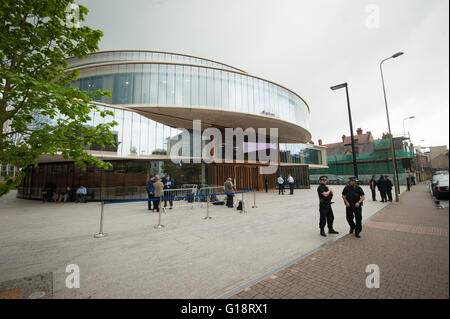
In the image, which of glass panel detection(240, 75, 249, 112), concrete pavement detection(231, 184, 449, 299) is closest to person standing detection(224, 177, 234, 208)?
concrete pavement detection(231, 184, 449, 299)

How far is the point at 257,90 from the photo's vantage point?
23312 millimetres

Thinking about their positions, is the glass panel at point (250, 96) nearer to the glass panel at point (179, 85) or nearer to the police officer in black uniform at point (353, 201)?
the glass panel at point (179, 85)

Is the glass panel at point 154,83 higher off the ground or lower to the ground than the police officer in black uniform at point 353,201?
higher

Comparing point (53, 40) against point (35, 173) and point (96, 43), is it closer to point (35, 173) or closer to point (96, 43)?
point (96, 43)

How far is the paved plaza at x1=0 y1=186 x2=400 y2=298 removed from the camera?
3.21 meters

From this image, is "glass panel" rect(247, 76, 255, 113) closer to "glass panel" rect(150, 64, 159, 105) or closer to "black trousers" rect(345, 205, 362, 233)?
"glass panel" rect(150, 64, 159, 105)

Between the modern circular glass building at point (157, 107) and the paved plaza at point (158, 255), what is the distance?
38.9 ft

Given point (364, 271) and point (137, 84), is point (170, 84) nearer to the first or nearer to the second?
point (137, 84)

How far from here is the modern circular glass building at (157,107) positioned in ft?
61.0

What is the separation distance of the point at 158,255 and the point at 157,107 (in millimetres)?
16753

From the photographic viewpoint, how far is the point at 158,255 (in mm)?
4555

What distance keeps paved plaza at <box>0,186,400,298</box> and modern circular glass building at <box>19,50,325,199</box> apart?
11.8 metres

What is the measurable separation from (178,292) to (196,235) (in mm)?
3183

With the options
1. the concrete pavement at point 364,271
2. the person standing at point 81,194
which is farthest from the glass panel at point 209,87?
the concrete pavement at point 364,271
